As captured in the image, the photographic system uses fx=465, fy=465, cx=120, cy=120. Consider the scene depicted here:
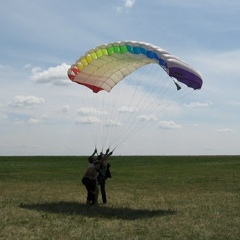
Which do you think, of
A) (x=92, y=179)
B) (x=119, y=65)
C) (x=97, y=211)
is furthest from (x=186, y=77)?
(x=97, y=211)

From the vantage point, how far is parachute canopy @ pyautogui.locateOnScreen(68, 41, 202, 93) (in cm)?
1442

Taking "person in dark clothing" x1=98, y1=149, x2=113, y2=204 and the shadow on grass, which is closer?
the shadow on grass

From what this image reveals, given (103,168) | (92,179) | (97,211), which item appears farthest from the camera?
(103,168)

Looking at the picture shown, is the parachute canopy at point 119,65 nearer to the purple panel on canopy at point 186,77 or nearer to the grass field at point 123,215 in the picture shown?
the purple panel on canopy at point 186,77

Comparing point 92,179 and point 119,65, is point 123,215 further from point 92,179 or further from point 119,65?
point 119,65

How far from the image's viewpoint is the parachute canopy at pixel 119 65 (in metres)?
14.4

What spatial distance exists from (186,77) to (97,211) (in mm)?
5216

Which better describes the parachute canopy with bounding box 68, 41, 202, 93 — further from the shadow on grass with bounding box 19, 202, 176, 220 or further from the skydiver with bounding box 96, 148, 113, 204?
the shadow on grass with bounding box 19, 202, 176, 220

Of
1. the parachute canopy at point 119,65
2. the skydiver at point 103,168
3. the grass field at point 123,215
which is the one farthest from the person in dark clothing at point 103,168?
the parachute canopy at point 119,65

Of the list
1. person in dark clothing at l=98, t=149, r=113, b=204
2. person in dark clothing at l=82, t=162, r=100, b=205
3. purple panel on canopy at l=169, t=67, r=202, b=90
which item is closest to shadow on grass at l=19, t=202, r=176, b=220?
person in dark clothing at l=82, t=162, r=100, b=205

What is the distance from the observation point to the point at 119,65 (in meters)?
17.0

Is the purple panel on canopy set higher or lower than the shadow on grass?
higher

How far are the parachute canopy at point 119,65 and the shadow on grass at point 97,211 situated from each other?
431cm

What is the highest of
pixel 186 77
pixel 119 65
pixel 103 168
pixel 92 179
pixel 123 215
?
pixel 119 65
